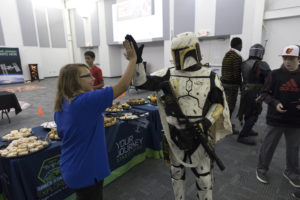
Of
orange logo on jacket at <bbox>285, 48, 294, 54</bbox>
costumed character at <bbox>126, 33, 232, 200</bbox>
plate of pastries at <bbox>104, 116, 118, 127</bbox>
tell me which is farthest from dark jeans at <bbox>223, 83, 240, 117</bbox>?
plate of pastries at <bbox>104, 116, 118, 127</bbox>

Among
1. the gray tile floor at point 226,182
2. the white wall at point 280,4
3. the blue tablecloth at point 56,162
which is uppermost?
the white wall at point 280,4

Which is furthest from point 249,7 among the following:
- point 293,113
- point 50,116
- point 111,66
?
point 111,66

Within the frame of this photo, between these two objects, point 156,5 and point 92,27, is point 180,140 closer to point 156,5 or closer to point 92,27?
point 156,5

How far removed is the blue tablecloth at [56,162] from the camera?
158 cm

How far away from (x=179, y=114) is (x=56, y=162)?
131 cm

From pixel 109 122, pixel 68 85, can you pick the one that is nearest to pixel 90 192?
pixel 68 85

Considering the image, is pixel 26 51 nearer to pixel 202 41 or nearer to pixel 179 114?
pixel 202 41

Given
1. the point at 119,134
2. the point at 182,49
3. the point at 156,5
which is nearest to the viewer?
the point at 182,49

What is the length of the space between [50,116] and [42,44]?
9826 mm

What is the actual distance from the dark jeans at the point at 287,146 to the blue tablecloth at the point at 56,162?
139 cm

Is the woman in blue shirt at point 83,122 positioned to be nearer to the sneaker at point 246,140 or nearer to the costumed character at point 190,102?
the costumed character at point 190,102

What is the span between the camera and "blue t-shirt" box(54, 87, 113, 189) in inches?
40.8

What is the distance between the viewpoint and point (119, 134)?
7.83 feet

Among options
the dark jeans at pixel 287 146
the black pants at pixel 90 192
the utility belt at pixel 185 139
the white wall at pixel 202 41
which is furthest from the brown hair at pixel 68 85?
the white wall at pixel 202 41
